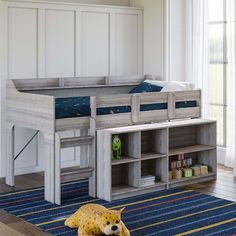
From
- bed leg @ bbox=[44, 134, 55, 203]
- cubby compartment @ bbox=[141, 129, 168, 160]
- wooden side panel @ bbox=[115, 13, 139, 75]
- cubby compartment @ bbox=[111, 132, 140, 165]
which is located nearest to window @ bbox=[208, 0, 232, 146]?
wooden side panel @ bbox=[115, 13, 139, 75]

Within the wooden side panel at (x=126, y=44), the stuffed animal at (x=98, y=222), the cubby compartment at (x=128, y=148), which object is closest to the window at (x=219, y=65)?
the wooden side panel at (x=126, y=44)

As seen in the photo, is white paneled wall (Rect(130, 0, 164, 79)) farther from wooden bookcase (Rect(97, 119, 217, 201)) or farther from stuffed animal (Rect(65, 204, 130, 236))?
stuffed animal (Rect(65, 204, 130, 236))

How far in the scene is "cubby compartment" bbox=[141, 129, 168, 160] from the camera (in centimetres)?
473

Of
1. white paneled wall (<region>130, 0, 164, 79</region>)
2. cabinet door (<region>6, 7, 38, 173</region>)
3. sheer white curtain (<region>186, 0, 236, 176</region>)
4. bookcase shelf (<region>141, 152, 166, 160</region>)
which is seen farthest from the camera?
white paneled wall (<region>130, 0, 164, 79</region>)

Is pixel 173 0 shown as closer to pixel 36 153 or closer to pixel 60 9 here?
pixel 60 9

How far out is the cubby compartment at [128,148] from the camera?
450cm

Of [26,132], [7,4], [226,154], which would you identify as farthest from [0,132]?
[226,154]

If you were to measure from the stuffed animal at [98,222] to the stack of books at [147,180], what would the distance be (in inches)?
41.3

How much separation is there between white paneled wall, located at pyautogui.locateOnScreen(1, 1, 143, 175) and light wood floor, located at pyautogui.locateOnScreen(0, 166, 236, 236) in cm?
32

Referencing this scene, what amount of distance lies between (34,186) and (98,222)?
161 centimetres

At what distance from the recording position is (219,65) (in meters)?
5.79

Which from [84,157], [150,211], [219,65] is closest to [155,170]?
[84,157]

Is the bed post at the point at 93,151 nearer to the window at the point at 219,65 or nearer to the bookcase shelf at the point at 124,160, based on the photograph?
the bookcase shelf at the point at 124,160

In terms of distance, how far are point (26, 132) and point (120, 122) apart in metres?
1.13
